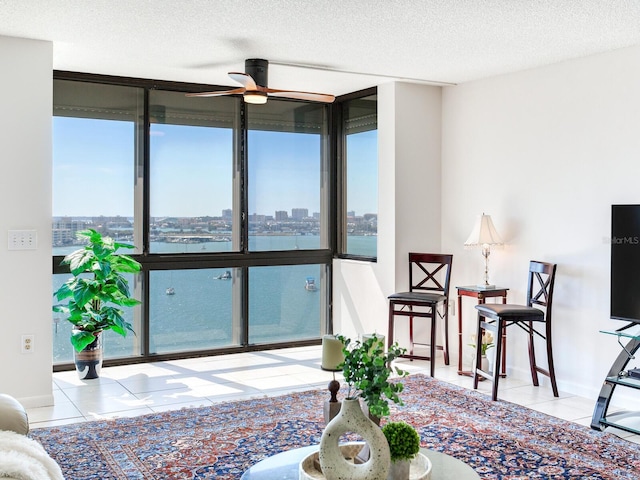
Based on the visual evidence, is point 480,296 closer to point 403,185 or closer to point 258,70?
point 403,185

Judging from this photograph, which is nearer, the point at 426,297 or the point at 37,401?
the point at 37,401

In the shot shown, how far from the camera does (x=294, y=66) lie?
516 centimetres

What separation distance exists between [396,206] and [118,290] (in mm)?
2460

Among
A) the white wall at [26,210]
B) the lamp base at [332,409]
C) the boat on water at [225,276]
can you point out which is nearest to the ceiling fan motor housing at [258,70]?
the white wall at [26,210]

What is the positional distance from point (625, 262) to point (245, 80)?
2.73 meters

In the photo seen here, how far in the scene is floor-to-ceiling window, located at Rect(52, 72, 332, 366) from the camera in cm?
557

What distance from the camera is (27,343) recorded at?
176 inches

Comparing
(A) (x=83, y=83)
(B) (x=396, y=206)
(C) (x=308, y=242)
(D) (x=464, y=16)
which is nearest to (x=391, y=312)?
(B) (x=396, y=206)

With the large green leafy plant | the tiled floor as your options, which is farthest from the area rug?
the large green leafy plant

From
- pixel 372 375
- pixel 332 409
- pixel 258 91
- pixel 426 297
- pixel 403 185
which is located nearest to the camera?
pixel 372 375

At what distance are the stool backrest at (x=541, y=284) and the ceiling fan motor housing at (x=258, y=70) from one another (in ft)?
7.99

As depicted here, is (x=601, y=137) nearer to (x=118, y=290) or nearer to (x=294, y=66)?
(x=294, y=66)

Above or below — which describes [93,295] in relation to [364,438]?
above

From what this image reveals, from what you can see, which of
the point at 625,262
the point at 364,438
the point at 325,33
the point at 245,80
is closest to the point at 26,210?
the point at 245,80
